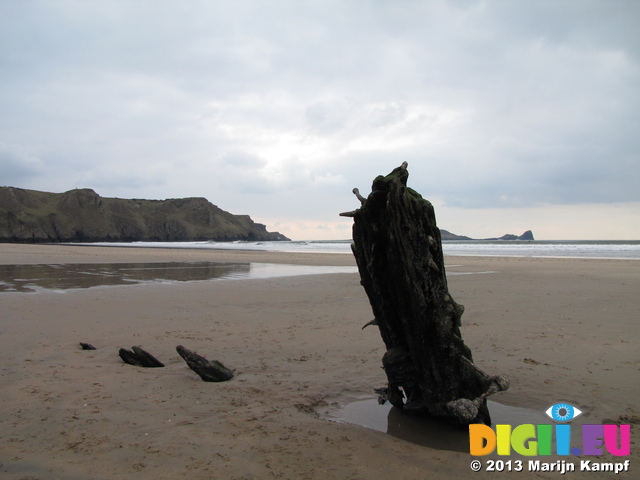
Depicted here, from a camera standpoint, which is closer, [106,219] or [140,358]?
[140,358]

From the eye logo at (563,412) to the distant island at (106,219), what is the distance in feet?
401

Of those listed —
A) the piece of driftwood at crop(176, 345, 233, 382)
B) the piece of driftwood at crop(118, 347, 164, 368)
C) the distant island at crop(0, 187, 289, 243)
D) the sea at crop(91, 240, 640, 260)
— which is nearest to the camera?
the piece of driftwood at crop(176, 345, 233, 382)

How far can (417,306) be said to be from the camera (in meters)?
4.66

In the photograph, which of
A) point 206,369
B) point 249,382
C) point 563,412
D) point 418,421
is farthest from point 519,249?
point 206,369

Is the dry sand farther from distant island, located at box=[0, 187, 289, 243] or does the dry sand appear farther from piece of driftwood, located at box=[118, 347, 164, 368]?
distant island, located at box=[0, 187, 289, 243]

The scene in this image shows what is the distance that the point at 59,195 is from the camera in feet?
433

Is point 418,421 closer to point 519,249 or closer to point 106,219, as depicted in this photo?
point 519,249

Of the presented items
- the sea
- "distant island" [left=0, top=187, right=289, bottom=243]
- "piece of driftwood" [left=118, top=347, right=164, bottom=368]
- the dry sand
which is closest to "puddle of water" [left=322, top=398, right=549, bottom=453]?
the dry sand

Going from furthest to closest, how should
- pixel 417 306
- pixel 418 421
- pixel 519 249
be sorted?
pixel 519 249, pixel 418 421, pixel 417 306

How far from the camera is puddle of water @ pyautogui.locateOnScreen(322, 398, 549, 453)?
15.1 feet

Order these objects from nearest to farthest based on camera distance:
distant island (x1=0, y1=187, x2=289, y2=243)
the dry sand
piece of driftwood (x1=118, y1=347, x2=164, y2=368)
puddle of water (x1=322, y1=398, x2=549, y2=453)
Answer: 1. the dry sand
2. puddle of water (x1=322, y1=398, x2=549, y2=453)
3. piece of driftwood (x1=118, y1=347, x2=164, y2=368)
4. distant island (x1=0, y1=187, x2=289, y2=243)

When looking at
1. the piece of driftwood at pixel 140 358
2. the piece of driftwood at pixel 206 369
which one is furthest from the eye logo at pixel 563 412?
the piece of driftwood at pixel 140 358

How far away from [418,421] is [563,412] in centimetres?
188

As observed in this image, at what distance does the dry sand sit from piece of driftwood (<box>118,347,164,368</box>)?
5.8 inches
